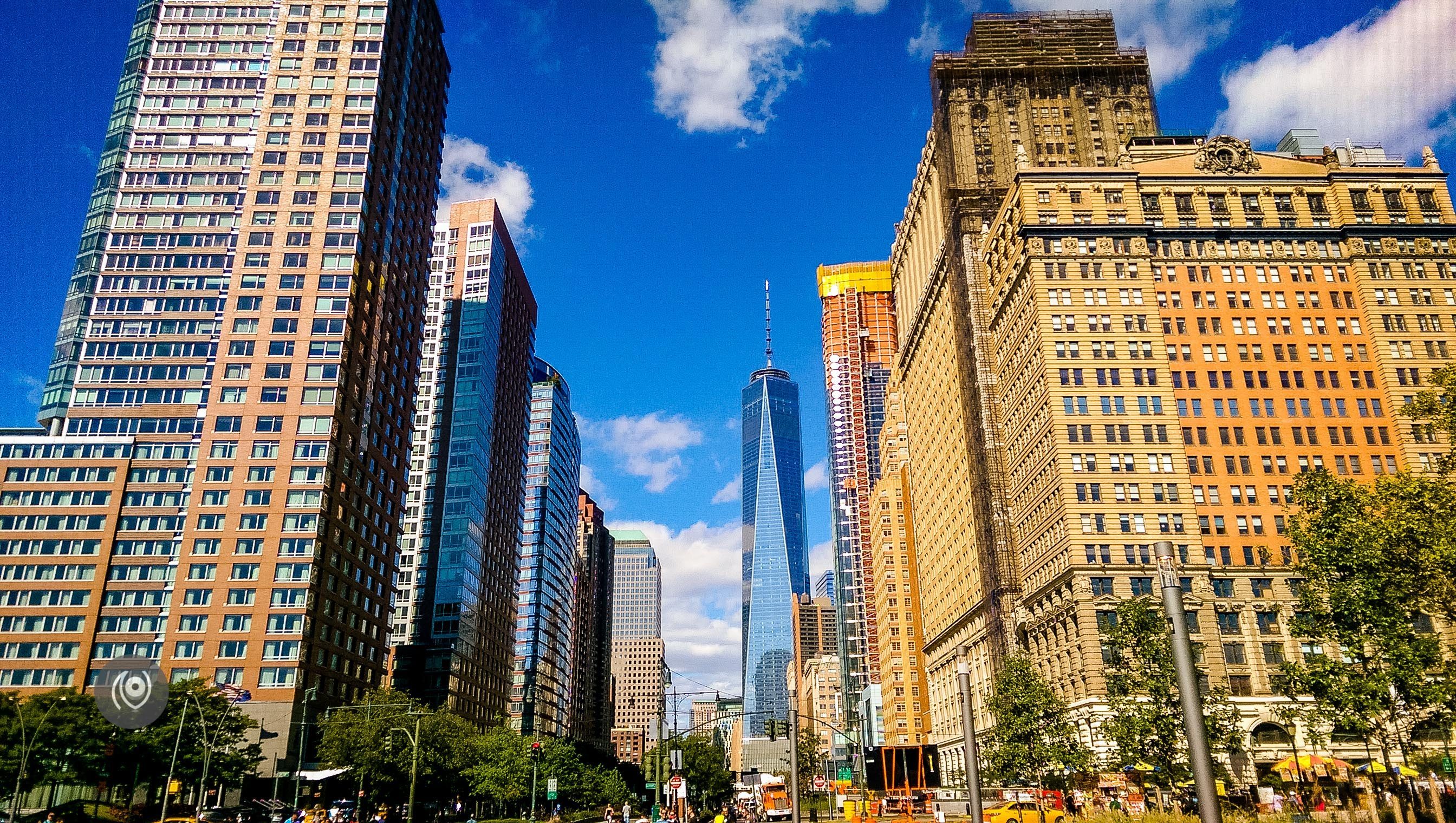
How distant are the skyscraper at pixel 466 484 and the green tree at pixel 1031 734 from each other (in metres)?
95.3

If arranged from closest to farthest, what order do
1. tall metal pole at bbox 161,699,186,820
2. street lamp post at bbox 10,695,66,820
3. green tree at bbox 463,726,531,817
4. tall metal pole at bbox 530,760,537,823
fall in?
street lamp post at bbox 10,695,66,820 → tall metal pole at bbox 161,699,186,820 → tall metal pole at bbox 530,760,537,823 → green tree at bbox 463,726,531,817

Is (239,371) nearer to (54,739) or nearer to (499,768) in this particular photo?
(499,768)

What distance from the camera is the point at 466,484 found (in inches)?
6220

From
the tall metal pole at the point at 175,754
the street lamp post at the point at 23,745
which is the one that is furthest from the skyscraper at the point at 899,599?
the street lamp post at the point at 23,745

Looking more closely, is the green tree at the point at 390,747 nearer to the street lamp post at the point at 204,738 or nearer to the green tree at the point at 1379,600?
the street lamp post at the point at 204,738

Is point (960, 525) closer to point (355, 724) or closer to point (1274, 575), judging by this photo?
point (1274, 575)

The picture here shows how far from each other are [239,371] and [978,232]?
281ft

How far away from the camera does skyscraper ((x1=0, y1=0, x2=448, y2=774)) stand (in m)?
93.7

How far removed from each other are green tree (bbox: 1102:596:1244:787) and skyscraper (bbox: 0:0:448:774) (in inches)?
2875

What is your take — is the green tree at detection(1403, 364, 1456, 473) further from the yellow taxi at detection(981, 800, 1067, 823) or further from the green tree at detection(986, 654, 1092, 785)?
the green tree at detection(986, 654, 1092, 785)

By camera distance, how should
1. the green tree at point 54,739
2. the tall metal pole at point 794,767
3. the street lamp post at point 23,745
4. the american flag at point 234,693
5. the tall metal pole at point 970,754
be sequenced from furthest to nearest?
the american flag at point 234,693 < the green tree at point 54,739 < the street lamp post at point 23,745 < the tall metal pole at point 794,767 < the tall metal pole at point 970,754

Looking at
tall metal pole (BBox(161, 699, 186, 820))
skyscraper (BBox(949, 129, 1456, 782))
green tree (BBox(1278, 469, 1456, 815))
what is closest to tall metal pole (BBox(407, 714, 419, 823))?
tall metal pole (BBox(161, 699, 186, 820))

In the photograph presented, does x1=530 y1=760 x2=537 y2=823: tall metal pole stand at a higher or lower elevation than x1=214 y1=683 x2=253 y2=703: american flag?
lower

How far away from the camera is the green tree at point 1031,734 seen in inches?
2584
